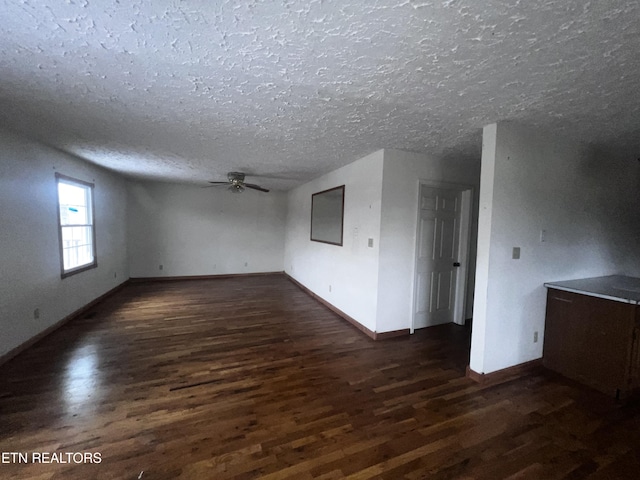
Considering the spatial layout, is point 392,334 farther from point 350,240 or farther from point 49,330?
point 49,330

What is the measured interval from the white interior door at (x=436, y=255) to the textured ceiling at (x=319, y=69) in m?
0.97

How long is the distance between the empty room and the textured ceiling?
0.01 meters

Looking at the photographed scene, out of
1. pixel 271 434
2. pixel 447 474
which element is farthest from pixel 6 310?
pixel 447 474

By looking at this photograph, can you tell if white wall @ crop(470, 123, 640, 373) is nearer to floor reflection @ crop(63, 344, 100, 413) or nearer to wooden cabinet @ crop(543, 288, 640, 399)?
wooden cabinet @ crop(543, 288, 640, 399)

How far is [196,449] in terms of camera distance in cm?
156

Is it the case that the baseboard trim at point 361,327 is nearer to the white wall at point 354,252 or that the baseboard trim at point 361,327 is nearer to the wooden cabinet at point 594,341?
the white wall at point 354,252

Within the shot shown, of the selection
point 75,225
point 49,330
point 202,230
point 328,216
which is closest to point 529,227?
point 328,216

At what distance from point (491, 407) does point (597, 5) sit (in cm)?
246

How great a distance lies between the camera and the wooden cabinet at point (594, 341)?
6.83 feet

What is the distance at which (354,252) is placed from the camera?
12.1ft

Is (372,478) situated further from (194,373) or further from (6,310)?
(6,310)

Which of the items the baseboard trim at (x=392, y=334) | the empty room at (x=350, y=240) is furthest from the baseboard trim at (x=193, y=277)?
the baseboard trim at (x=392, y=334)

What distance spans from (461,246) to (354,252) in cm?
153

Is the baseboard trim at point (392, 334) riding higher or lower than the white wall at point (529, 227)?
Answer: lower
